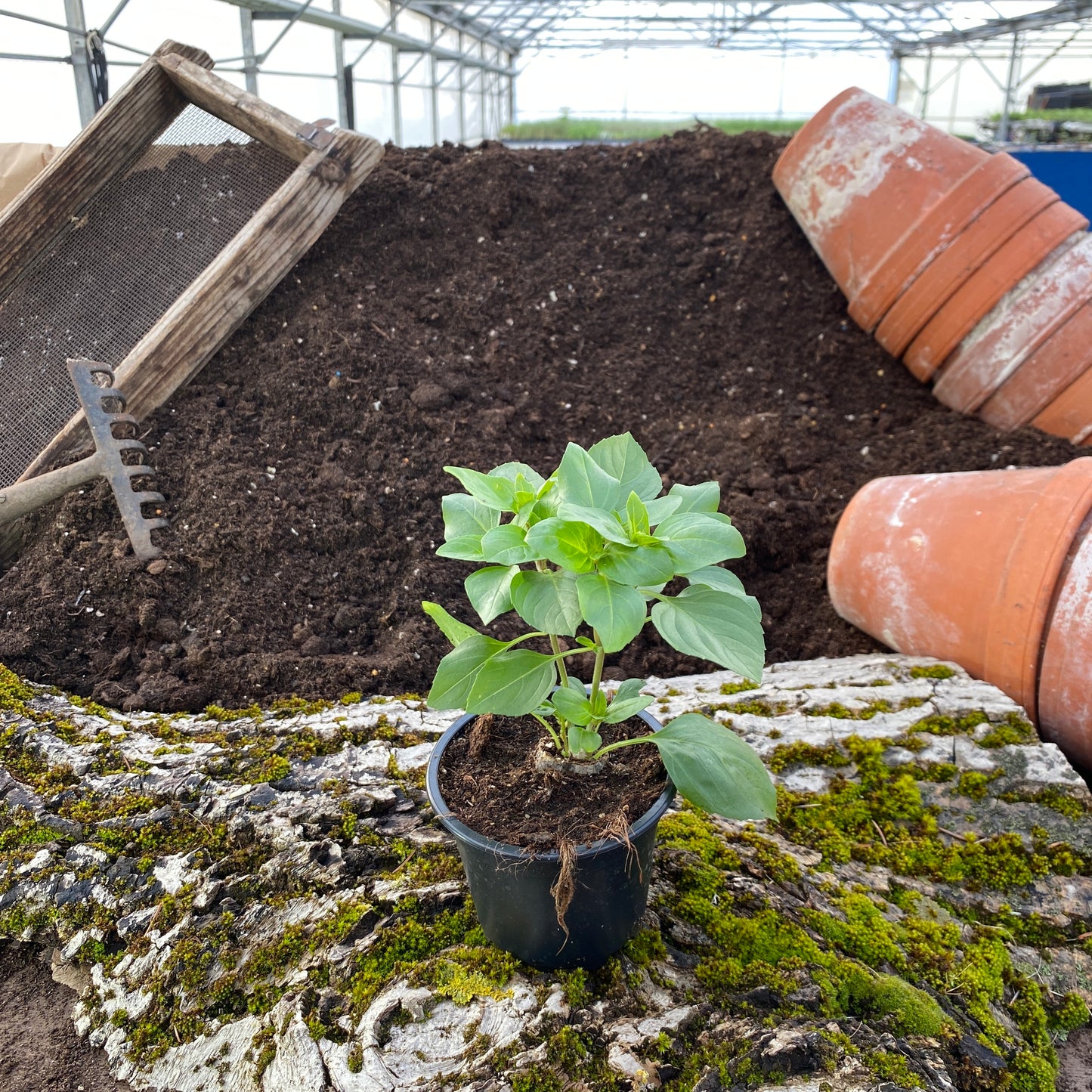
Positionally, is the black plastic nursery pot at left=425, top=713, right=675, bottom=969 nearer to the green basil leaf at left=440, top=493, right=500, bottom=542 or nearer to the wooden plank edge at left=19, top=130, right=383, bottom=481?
the green basil leaf at left=440, top=493, right=500, bottom=542

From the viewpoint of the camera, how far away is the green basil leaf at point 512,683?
1084 millimetres

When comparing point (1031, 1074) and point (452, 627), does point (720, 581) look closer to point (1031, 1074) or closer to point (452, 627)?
point (452, 627)

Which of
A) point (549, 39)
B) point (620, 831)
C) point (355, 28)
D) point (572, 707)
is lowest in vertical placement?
point (620, 831)

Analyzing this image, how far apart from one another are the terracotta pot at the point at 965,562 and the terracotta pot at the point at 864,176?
5.25 ft

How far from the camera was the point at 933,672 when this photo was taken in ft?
7.04

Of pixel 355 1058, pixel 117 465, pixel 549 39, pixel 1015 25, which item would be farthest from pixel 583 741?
pixel 549 39

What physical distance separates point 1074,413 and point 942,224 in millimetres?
918

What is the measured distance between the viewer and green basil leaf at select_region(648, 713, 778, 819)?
110cm

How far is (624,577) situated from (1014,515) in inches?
60.3

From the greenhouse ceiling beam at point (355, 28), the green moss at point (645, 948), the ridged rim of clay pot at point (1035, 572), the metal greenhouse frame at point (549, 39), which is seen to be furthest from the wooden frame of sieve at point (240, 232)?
the greenhouse ceiling beam at point (355, 28)

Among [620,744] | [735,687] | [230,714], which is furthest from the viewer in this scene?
[735,687]

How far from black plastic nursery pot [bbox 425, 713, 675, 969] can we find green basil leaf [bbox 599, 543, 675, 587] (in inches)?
14.0

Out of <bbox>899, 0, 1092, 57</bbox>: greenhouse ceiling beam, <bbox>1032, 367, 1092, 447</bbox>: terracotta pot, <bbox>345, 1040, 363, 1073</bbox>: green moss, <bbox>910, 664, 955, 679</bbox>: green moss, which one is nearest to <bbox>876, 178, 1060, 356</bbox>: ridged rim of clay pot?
<bbox>1032, 367, 1092, 447</bbox>: terracotta pot

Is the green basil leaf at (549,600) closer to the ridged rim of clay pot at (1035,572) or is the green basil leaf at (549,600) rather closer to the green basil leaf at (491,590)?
the green basil leaf at (491,590)
